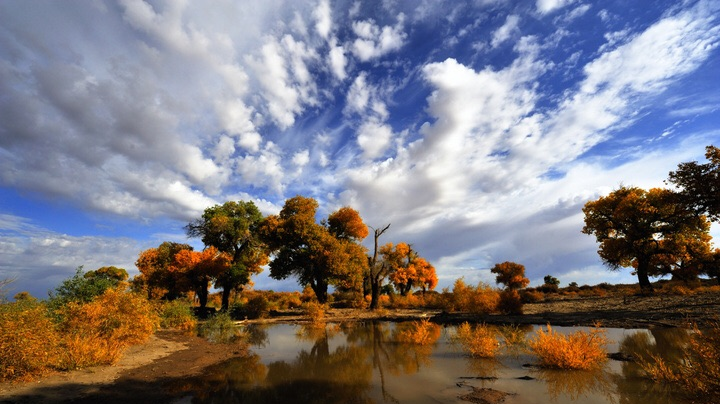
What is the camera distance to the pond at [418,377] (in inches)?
297

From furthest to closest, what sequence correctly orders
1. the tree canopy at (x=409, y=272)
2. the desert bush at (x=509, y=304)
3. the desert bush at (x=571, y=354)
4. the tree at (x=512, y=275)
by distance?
the tree at (x=512, y=275) → the tree canopy at (x=409, y=272) → the desert bush at (x=509, y=304) → the desert bush at (x=571, y=354)

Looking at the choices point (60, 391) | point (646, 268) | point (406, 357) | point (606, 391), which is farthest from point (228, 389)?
point (646, 268)

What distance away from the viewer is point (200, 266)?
3119 cm

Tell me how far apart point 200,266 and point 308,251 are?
34.4 ft

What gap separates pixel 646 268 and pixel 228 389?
3711cm

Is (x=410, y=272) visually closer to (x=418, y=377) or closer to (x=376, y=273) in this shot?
(x=376, y=273)

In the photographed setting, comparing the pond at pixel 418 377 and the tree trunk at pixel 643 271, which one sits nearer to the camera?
the pond at pixel 418 377

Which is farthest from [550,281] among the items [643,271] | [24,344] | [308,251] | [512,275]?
[24,344]

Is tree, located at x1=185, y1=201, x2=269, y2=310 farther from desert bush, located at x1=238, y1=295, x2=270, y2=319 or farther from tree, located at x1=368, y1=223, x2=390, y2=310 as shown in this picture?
tree, located at x1=368, y1=223, x2=390, y2=310

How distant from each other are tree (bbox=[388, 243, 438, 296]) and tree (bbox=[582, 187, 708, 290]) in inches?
902

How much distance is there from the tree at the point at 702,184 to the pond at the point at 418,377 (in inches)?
479

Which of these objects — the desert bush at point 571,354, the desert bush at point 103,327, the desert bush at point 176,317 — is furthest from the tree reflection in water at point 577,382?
the desert bush at point 176,317

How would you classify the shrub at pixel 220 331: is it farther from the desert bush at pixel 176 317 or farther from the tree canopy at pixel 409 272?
the tree canopy at pixel 409 272

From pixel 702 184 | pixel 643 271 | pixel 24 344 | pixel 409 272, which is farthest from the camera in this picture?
pixel 409 272
